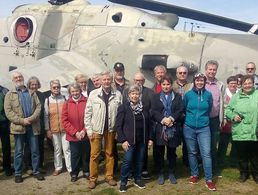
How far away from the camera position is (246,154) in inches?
254

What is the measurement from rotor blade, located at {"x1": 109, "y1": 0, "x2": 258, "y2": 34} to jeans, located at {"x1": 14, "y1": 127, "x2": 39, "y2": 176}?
732 cm

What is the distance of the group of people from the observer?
19.8ft

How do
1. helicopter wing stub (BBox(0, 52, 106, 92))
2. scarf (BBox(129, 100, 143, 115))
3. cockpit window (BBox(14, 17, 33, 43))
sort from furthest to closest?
1. cockpit window (BBox(14, 17, 33, 43))
2. helicopter wing stub (BBox(0, 52, 106, 92))
3. scarf (BBox(129, 100, 143, 115))

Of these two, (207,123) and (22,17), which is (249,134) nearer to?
(207,123)

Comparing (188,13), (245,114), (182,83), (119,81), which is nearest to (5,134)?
(119,81)

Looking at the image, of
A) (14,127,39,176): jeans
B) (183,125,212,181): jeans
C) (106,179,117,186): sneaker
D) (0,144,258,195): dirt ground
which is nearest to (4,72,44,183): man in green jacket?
(14,127,39,176): jeans

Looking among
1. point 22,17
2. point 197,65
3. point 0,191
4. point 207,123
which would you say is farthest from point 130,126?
point 22,17

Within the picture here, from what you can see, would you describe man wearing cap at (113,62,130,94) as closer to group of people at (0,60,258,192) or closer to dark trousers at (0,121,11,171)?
group of people at (0,60,258,192)

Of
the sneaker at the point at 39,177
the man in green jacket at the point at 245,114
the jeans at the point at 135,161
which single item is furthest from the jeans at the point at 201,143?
the sneaker at the point at 39,177

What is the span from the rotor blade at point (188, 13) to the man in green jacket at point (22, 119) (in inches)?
277

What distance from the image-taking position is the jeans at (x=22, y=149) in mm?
6480

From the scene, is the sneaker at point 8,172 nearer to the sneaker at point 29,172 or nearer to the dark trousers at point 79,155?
the sneaker at point 29,172

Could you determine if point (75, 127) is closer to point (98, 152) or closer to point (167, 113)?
point (98, 152)

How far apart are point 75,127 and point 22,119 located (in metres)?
0.86
